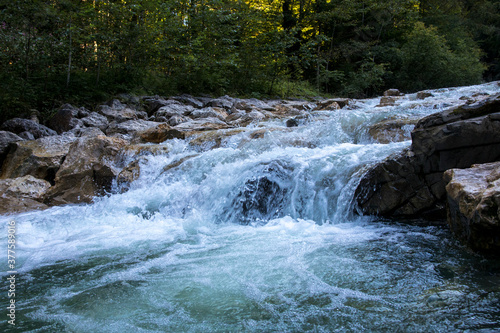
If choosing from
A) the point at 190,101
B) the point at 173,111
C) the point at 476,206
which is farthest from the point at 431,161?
the point at 190,101

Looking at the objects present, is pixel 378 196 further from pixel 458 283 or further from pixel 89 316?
pixel 89 316

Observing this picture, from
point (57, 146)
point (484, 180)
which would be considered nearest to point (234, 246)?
point (484, 180)

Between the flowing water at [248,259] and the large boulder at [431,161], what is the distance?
236mm

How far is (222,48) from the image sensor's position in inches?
584

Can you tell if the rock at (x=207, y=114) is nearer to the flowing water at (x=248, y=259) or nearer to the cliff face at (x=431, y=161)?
the flowing water at (x=248, y=259)

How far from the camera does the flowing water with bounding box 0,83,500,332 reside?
94.5 inches

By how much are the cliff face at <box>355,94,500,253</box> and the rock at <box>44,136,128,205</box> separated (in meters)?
4.65

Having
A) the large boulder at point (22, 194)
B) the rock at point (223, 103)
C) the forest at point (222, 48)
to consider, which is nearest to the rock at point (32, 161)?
the large boulder at point (22, 194)

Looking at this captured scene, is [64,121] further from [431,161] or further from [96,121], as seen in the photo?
[431,161]

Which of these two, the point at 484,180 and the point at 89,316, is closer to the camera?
the point at 89,316

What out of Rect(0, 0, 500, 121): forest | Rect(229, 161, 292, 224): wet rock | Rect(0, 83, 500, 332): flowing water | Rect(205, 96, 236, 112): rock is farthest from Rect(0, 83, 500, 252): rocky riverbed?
Rect(0, 0, 500, 121): forest

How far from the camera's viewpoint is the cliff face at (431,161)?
3.90 meters

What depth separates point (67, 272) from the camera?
340 cm

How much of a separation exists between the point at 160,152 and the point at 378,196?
472 cm
